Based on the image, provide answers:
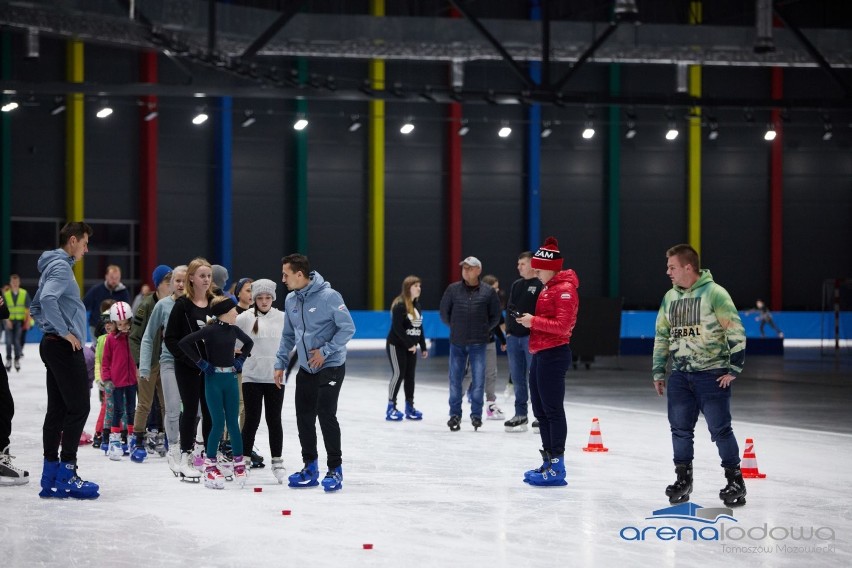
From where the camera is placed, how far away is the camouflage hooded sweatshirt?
703 centimetres

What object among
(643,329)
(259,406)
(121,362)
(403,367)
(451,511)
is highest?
(121,362)

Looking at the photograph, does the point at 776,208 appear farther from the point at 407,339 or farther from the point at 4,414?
the point at 4,414

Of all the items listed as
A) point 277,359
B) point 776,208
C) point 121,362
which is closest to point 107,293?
point 121,362

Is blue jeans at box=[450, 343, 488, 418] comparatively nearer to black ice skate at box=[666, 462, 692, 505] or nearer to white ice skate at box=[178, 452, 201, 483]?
white ice skate at box=[178, 452, 201, 483]

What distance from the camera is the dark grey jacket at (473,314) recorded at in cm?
1166

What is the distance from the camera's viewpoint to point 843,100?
2147 centimetres

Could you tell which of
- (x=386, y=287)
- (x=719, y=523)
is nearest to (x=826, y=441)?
(x=719, y=523)

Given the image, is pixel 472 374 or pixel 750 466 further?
pixel 472 374

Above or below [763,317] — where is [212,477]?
above

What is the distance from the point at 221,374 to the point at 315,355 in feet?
2.49

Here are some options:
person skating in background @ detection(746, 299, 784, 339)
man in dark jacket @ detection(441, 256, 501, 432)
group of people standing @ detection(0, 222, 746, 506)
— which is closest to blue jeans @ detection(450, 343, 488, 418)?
man in dark jacket @ detection(441, 256, 501, 432)

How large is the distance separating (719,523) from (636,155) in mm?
27626

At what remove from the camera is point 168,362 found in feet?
27.8

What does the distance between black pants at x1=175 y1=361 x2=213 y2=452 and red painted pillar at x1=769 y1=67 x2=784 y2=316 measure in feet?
91.9
